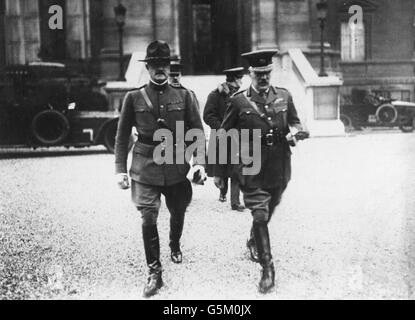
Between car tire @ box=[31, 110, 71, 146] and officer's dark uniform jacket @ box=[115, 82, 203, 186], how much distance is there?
32.1 ft

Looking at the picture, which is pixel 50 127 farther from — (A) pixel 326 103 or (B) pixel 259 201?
(B) pixel 259 201

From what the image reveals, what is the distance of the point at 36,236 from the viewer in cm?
641

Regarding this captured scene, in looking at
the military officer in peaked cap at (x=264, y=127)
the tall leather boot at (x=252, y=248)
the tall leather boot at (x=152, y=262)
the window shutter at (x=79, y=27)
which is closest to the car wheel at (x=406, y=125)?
the window shutter at (x=79, y=27)

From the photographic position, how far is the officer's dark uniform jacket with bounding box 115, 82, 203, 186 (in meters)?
4.71

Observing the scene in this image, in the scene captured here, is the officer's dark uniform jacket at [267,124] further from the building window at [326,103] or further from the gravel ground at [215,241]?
the building window at [326,103]

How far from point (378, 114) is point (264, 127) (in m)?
17.7

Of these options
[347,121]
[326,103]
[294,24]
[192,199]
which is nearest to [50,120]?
[192,199]

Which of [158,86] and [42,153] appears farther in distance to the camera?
[42,153]

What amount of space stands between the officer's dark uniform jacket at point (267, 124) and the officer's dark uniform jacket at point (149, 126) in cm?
47

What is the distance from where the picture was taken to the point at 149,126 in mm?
4758

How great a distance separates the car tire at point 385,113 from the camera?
70.2 feet

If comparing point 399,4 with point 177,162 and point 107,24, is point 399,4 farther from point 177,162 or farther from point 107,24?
point 177,162

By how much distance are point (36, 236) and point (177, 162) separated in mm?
2417

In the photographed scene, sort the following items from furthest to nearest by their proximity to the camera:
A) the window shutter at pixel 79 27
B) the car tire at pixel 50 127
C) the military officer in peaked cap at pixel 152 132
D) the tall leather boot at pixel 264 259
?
the window shutter at pixel 79 27 < the car tire at pixel 50 127 < the military officer in peaked cap at pixel 152 132 < the tall leather boot at pixel 264 259
